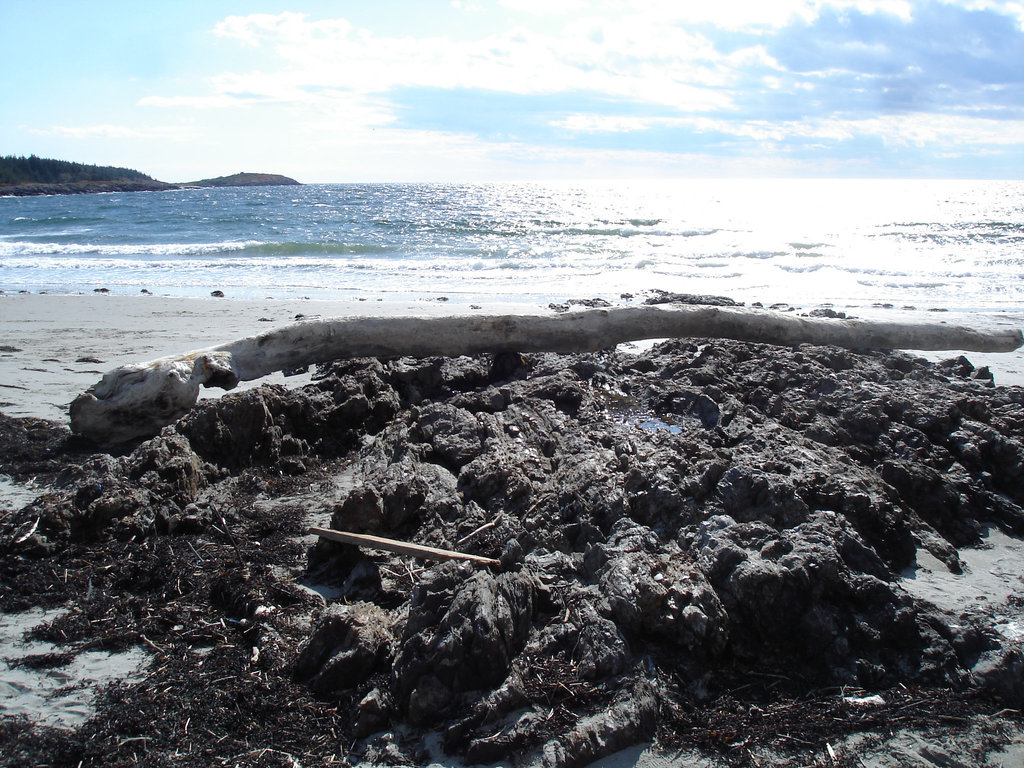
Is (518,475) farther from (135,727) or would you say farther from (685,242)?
(685,242)

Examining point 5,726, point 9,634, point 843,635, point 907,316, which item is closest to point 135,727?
point 5,726

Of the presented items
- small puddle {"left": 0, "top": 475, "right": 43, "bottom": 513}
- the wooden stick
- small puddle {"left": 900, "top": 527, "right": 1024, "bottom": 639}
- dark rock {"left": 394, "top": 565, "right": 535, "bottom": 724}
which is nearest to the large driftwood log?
small puddle {"left": 0, "top": 475, "right": 43, "bottom": 513}

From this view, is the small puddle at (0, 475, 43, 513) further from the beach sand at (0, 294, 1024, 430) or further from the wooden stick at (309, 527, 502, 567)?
the wooden stick at (309, 527, 502, 567)

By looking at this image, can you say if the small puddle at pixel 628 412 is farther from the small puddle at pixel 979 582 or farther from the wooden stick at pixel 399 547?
the wooden stick at pixel 399 547

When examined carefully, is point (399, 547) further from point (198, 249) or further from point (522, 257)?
point (198, 249)

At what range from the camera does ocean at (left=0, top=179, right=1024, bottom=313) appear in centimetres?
1470

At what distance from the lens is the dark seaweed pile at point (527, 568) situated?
255cm

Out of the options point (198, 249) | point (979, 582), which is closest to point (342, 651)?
point (979, 582)

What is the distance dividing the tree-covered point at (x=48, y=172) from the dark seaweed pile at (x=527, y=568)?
320 ft

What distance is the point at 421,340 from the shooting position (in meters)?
6.14

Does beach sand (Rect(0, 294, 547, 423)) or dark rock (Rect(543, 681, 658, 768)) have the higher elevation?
beach sand (Rect(0, 294, 547, 423))

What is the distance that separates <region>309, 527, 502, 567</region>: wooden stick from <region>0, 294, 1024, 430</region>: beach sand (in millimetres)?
2958

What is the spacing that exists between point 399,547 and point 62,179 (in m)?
106

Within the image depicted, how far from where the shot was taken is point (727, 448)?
4281 mm
